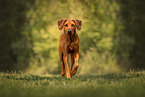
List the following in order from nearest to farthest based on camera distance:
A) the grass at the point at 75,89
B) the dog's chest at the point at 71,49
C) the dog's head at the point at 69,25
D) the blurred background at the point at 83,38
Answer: the grass at the point at 75,89 → the dog's head at the point at 69,25 → the dog's chest at the point at 71,49 → the blurred background at the point at 83,38

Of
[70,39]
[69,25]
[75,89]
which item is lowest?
[75,89]

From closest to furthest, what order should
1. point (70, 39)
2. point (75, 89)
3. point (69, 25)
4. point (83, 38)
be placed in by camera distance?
point (75, 89) < point (69, 25) < point (70, 39) < point (83, 38)

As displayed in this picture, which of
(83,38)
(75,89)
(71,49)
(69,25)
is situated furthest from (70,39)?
(83,38)

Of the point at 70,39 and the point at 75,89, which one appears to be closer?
the point at 75,89

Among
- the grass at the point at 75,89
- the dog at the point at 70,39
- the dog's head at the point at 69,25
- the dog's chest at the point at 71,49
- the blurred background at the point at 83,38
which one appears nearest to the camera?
the grass at the point at 75,89

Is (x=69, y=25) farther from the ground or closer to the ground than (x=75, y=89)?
farther from the ground

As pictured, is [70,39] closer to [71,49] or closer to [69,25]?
[71,49]

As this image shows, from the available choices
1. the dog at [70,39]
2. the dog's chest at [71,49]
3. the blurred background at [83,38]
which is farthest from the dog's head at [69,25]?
the blurred background at [83,38]

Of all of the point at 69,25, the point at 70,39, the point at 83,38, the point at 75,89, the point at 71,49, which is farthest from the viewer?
the point at 83,38

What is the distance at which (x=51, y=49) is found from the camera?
41.4ft

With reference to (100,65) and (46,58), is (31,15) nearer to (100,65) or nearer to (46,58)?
(46,58)

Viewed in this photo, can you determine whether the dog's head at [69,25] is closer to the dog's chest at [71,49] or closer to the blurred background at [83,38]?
the dog's chest at [71,49]

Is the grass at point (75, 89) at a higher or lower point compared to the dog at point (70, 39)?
lower

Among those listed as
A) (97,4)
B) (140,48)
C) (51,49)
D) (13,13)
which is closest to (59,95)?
(51,49)
